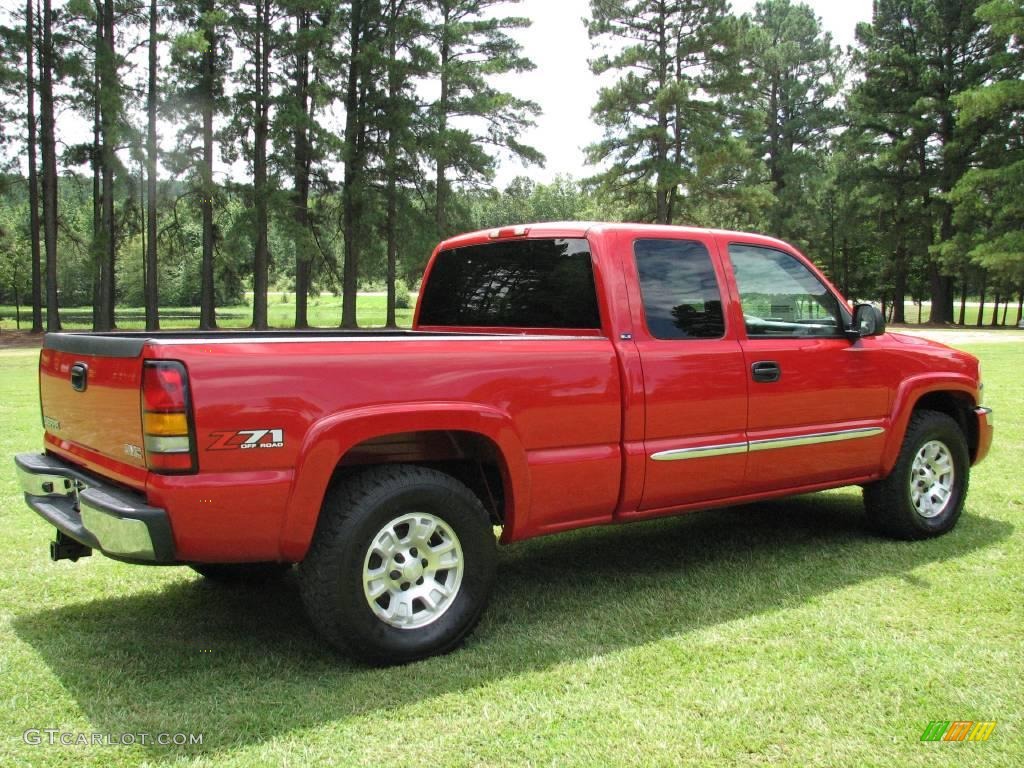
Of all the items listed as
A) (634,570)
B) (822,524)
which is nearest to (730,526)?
(822,524)

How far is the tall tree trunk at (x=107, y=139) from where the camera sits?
2748 centimetres

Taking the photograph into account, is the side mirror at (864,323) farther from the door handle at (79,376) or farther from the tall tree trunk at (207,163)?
the tall tree trunk at (207,163)

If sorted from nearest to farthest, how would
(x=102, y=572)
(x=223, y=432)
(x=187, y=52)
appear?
(x=223, y=432) → (x=102, y=572) → (x=187, y=52)

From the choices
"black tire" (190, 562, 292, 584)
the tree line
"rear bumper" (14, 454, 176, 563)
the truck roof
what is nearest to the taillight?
"rear bumper" (14, 454, 176, 563)

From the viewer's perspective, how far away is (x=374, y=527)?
341 centimetres

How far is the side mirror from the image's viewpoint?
5008 millimetres

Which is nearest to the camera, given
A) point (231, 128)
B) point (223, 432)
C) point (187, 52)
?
point (223, 432)

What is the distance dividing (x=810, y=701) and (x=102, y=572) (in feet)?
12.3

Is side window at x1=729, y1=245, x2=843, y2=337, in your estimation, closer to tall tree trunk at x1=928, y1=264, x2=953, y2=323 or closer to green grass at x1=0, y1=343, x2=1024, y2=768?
green grass at x1=0, y1=343, x2=1024, y2=768

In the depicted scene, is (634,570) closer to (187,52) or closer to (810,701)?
(810,701)

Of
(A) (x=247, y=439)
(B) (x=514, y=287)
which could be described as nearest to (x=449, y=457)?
(A) (x=247, y=439)

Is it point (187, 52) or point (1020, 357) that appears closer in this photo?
point (1020, 357)

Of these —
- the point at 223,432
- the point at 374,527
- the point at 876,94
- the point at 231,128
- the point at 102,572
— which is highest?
the point at 876,94

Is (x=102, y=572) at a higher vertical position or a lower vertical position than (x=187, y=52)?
lower
